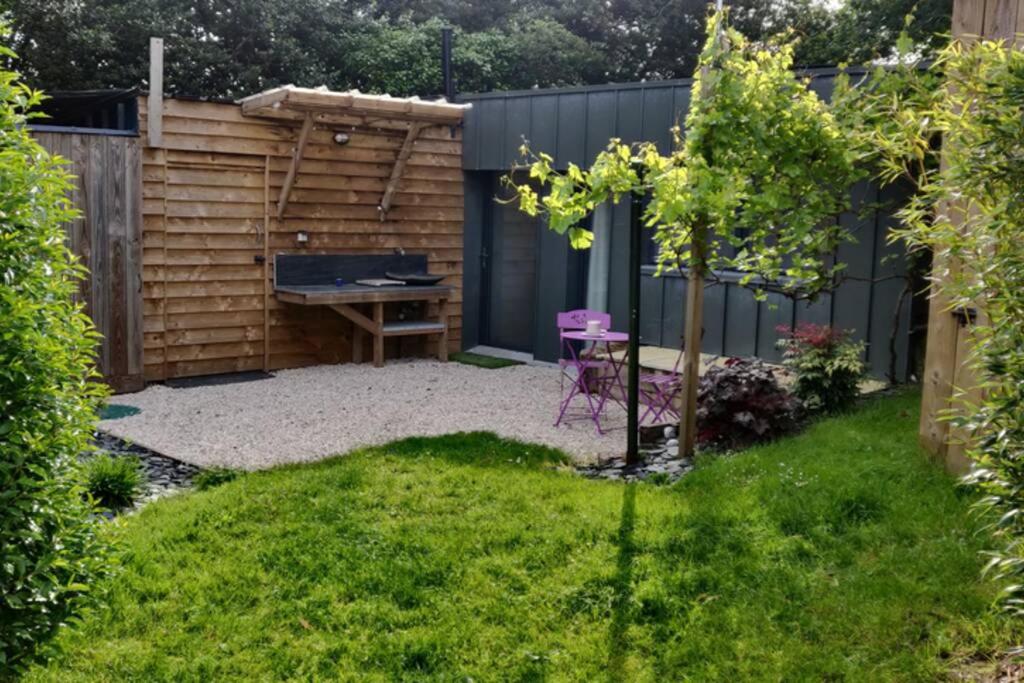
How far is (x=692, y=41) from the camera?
19719mm

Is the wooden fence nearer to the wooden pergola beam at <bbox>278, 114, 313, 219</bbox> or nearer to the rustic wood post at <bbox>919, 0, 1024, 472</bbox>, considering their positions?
the wooden pergola beam at <bbox>278, 114, 313, 219</bbox>

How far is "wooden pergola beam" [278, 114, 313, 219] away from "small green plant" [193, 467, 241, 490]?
4.33m

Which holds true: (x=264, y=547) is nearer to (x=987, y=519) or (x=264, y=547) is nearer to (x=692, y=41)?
(x=987, y=519)

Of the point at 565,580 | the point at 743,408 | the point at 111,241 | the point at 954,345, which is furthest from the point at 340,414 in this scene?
the point at 954,345

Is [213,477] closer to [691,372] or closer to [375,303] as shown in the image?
[691,372]

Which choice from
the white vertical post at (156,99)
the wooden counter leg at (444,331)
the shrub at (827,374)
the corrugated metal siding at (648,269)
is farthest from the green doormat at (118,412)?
the shrub at (827,374)

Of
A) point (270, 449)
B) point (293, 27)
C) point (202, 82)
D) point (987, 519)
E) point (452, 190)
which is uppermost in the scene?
point (293, 27)

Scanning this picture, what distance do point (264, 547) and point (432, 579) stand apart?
0.84 m

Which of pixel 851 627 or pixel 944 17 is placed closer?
pixel 851 627

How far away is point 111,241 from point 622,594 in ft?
20.4

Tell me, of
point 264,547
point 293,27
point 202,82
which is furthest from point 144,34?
point 264,547

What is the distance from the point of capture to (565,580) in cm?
405

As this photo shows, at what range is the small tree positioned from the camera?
17.1 feet

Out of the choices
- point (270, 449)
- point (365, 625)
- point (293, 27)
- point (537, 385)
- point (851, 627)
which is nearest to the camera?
point (851, 627)
